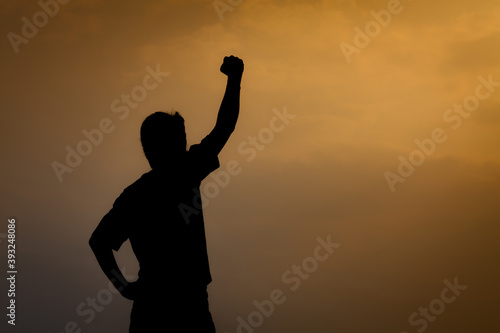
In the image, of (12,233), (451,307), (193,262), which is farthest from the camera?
(451,307)

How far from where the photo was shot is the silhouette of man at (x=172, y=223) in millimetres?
1227

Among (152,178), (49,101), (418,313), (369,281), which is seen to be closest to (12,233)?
(49,101)

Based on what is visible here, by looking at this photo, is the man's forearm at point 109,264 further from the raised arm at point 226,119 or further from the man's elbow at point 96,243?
the raised arm at point 226,119

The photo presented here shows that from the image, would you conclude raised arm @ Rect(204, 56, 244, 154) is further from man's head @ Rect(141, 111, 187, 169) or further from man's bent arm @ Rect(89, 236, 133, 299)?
man's bent arm @ Rect(89, 236, 133, 299)

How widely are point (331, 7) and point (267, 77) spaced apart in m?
0.90

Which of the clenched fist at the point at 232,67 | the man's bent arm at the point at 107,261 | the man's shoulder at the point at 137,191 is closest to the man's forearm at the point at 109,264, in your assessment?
the man's bent arm at the point at 107,261

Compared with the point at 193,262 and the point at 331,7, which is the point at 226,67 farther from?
the point at 331,7

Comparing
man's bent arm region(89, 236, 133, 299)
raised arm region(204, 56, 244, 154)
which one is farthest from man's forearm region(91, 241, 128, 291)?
raised arm region(204, 56, 244, 154)

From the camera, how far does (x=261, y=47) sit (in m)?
5.53

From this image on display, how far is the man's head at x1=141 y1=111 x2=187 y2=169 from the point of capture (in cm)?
128

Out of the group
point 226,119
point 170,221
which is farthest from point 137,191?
point 226,119

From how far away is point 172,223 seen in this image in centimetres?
124

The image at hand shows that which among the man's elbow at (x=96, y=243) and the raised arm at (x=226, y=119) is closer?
the raised arm at (x=226, y=119)

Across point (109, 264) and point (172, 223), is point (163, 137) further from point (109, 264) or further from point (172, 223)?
point (109, 264)
